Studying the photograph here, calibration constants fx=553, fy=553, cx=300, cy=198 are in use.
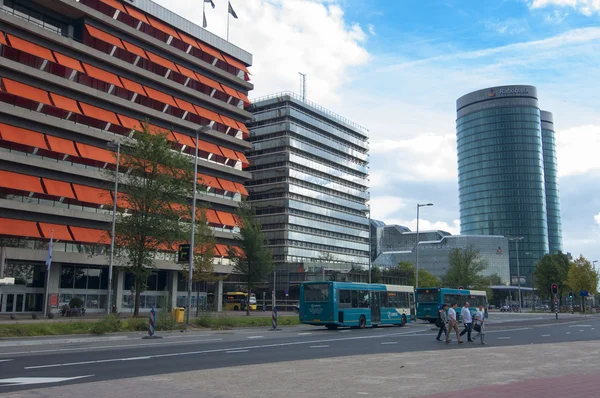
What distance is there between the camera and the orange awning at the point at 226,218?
229 ft

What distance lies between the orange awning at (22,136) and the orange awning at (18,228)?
702cm

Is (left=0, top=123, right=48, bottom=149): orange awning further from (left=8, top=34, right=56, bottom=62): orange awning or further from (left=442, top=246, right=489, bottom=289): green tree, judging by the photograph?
(left=442, top=246, right=489, bottom=289): green tree

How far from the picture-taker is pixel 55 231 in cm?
5088

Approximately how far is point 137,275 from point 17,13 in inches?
1224

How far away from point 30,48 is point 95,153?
1125 cm

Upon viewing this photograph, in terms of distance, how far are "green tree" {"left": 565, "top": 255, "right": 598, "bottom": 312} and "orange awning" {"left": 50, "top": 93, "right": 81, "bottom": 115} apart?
3035 inches

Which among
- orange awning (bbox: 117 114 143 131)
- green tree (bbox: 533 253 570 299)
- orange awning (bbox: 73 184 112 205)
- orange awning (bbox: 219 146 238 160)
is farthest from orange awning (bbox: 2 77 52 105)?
green tree (bbox: 533 253 570 299)

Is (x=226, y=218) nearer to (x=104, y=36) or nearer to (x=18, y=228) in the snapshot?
(x=104, y=36)

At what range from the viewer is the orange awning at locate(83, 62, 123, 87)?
184 ft

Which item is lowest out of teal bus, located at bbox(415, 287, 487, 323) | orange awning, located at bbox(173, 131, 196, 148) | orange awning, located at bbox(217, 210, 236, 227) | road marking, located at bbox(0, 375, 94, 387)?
road marking, located at bbox(0, 375, 94, 387)

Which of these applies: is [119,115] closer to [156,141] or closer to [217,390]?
[156,141]

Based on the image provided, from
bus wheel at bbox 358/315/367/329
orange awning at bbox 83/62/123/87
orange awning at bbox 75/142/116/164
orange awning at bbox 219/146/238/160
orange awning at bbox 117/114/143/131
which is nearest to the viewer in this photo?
bus wheel at bbox 358/315/367/329

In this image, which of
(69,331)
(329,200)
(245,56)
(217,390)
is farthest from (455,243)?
(217,390)

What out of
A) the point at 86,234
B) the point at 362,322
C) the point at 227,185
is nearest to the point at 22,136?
the point at 86,234
